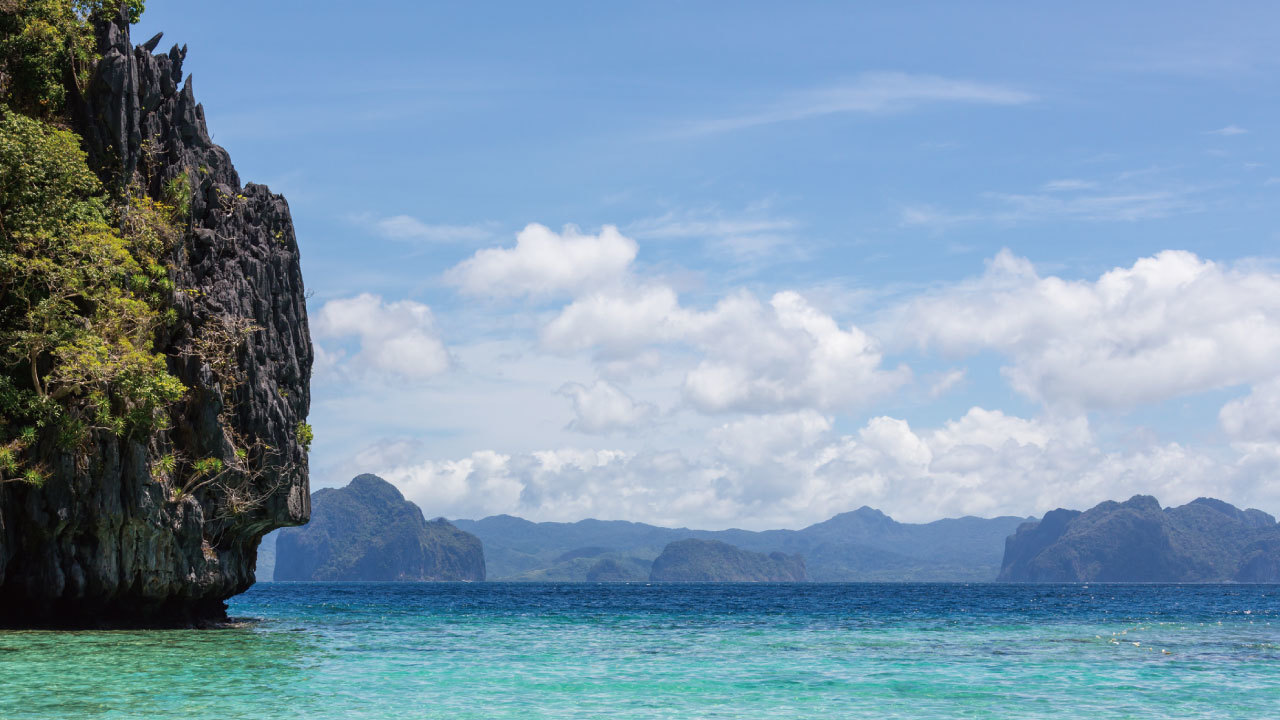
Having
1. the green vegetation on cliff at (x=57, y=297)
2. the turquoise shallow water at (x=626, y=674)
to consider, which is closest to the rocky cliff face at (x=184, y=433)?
the green vegetation on cliff at (x=57, y=297)

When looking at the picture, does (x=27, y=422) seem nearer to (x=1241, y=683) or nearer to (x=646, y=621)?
(x=646, y=621)

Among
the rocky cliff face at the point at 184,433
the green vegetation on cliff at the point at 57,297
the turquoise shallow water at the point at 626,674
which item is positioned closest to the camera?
the turquoise shallow water at the point at 626,674

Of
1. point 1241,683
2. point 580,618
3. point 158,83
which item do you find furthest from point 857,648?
point 158,83

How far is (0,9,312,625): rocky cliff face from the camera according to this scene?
28.7m

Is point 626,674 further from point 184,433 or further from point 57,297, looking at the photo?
point 57,297

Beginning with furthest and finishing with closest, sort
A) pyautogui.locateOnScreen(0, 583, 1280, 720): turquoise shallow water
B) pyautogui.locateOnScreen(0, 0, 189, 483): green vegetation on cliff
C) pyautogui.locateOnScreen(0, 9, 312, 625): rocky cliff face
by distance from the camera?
pyautogui.locateOnScreen(0, 9, 312, 625): rocky cliff face < pyautogui.locateOnScreen(0, 0, 189, 483): green vegetation on cliff < pyautogui.locateOnScreen(0, 583, 1280, 720): turquoise shallow water

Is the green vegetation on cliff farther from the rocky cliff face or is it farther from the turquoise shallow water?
the turquoise shallow water

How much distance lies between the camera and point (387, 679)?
22.9 meters

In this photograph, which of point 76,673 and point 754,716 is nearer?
point 754,716

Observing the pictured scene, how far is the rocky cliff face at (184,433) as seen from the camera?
28719 millimetres

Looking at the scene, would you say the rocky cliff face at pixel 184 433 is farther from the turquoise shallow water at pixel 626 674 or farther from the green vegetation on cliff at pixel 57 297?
the turquoise shallow water at pixel 626 674

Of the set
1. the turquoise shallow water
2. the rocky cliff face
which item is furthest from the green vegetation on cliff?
the turquoise shallow water

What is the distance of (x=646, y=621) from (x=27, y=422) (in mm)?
28822

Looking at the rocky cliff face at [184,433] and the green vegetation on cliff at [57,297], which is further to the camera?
the rocky cliff face at [184,433]
